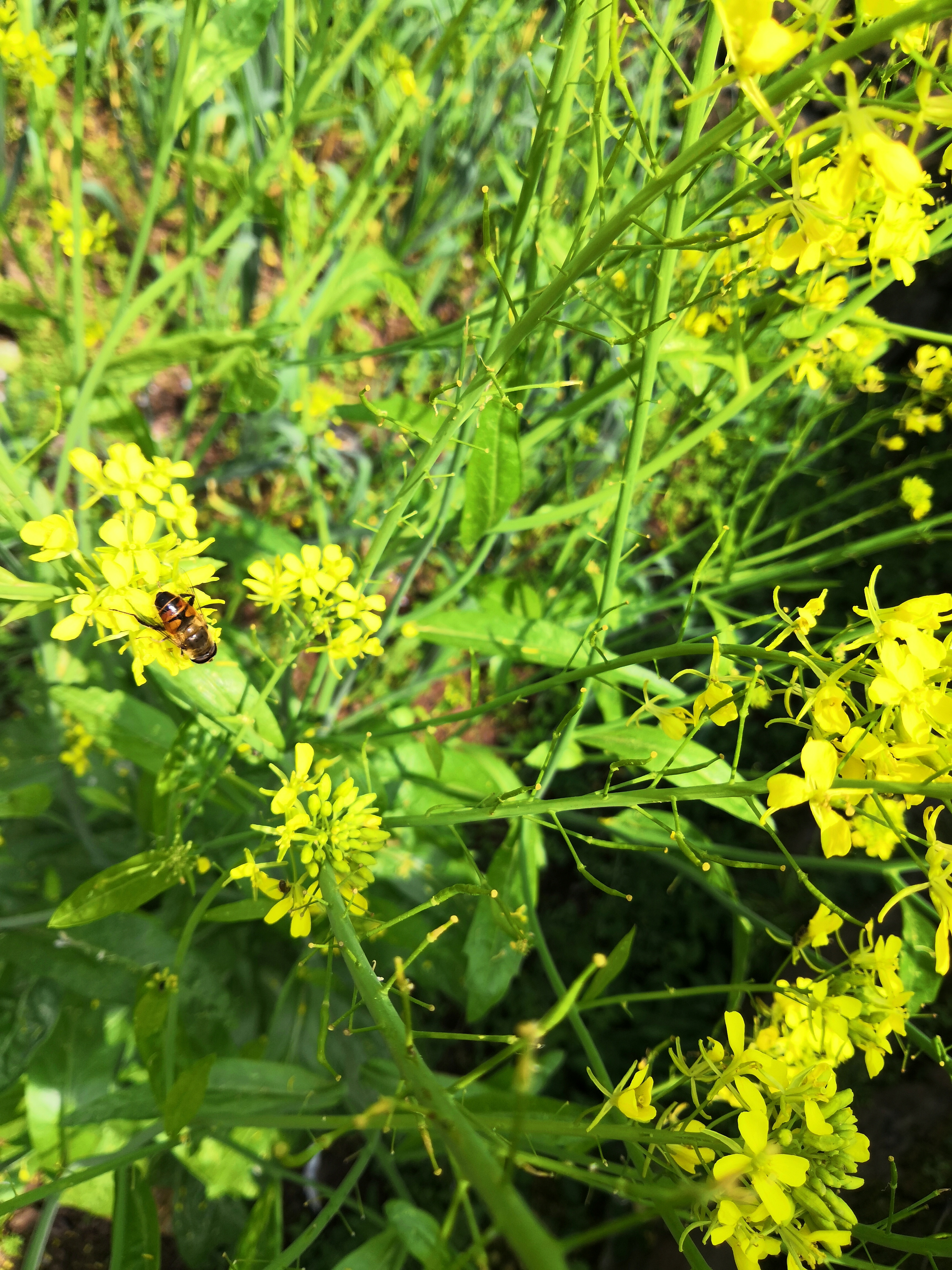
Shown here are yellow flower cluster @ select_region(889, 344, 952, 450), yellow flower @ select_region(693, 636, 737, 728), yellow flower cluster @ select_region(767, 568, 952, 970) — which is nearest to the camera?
yellow flower cluster @ select_region(767, 568, 952, 970)

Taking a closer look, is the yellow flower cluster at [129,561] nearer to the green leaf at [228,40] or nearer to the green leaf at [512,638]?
the green leaf at [512,638]

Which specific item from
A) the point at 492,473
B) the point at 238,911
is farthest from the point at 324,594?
the point at 238,911

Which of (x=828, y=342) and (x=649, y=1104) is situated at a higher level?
(x=828, y=342)

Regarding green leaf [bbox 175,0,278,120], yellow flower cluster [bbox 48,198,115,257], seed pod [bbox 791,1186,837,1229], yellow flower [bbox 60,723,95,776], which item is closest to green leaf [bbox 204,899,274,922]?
seed pod [bbox 791,1186,837,1229]

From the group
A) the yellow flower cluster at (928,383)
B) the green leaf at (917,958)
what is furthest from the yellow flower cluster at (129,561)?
the yellow flower cluster at (928,383)

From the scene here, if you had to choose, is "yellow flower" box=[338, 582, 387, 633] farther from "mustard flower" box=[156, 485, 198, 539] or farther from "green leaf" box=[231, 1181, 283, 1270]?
"green leaf" box=[231, 1181, 283, 1270]

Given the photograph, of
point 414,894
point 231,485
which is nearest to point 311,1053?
point 414,894

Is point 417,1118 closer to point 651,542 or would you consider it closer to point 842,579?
point 651,542
